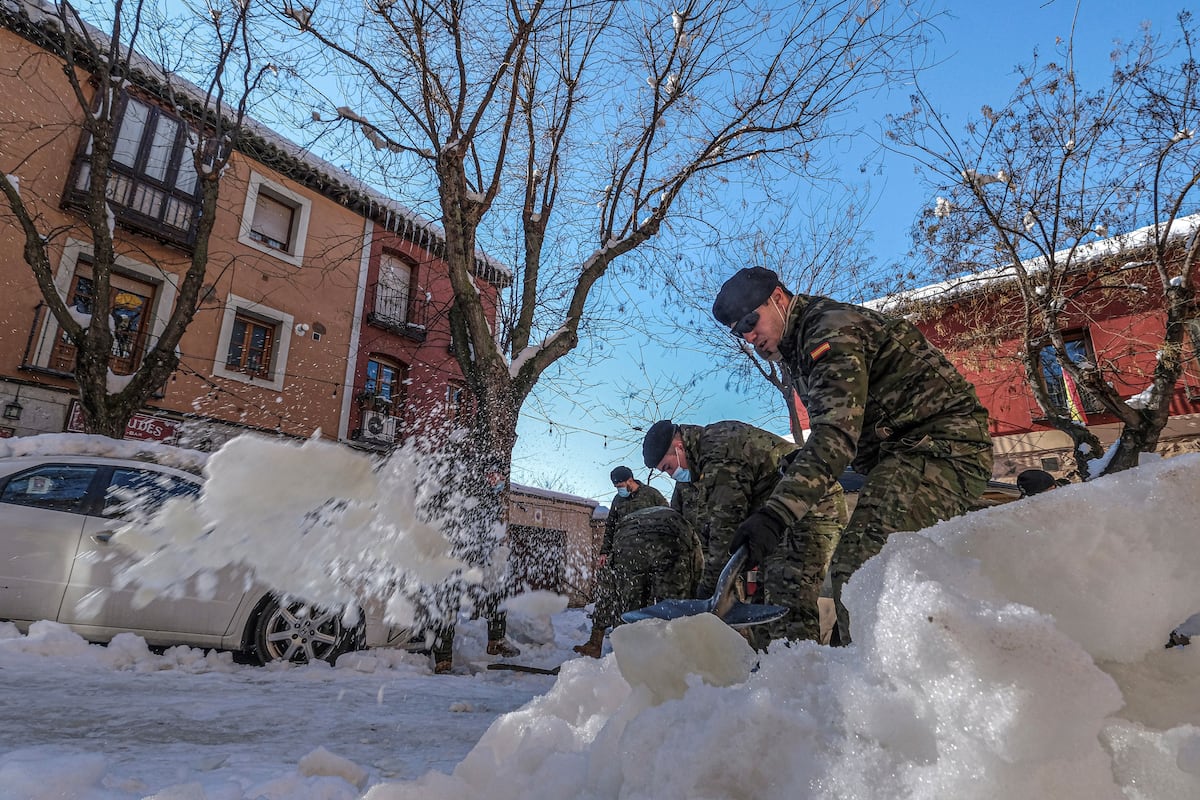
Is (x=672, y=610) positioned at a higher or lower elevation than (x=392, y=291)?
lower

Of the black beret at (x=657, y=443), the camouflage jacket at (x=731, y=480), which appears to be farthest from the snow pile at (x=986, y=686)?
the black beret at (x=657, y=443)

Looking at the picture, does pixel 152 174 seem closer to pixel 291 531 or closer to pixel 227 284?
pixel 227 284

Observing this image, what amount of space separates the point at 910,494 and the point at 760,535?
0.57 m

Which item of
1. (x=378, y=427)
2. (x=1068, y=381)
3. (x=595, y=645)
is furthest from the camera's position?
(x=378, y=427)

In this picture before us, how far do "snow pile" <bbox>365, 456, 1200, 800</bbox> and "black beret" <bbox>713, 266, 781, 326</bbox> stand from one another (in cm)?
162

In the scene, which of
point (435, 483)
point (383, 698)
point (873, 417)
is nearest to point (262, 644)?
point (383, 698)

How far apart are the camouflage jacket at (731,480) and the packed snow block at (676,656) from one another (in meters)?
2.38

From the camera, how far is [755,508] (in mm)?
3887

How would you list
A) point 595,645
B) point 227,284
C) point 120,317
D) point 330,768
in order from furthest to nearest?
point 227,284, point 120,317, point 595,645, point 330,768

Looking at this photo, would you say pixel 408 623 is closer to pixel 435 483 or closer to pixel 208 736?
pixel 435 483

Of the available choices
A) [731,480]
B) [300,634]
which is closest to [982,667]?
[731,480]

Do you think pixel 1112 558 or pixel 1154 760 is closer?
pixel 1154 760

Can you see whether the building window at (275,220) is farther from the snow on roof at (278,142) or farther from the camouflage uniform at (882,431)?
the camouflage uniform at (882,431)

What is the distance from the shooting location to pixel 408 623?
533 centimetres
